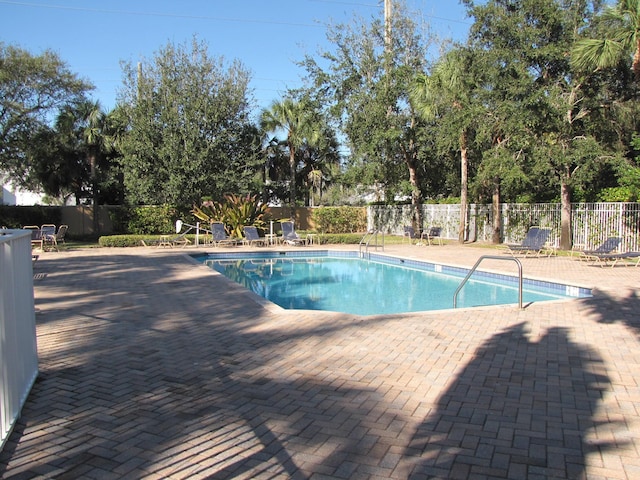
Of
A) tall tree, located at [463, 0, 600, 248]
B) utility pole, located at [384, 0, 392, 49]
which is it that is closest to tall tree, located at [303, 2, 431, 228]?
utility pole, located at [384, 0, 392, 49]

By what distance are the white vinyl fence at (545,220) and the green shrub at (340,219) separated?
2.75m

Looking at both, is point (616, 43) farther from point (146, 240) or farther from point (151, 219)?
point (151, 219)

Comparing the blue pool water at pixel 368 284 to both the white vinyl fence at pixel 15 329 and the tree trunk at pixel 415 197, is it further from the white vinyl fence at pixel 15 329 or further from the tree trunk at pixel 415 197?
the tree trunk at pixel 415 197

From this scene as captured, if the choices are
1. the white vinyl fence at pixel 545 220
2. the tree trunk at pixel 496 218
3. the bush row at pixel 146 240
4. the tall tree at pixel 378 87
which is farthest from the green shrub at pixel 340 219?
the tree trunk at pixel 496 218

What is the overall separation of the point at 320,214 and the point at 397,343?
71.8 feet

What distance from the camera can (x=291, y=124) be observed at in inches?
1061

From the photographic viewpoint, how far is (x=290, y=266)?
15758mm

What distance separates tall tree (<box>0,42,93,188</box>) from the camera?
19766 mm

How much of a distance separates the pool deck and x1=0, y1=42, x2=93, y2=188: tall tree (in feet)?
55.0

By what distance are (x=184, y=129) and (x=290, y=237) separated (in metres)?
7.76

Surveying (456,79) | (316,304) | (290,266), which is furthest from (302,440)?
(456,79)

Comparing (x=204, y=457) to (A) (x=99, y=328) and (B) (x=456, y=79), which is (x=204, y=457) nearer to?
(A) (x=99, y=328)

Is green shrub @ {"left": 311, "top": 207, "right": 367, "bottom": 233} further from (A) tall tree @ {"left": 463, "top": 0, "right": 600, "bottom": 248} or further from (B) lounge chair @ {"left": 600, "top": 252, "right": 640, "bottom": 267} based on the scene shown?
(B) lounge chair @ {"left": 600, "top": 252, "right": 640, "bottom": 267}

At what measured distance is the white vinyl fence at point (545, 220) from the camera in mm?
15438
